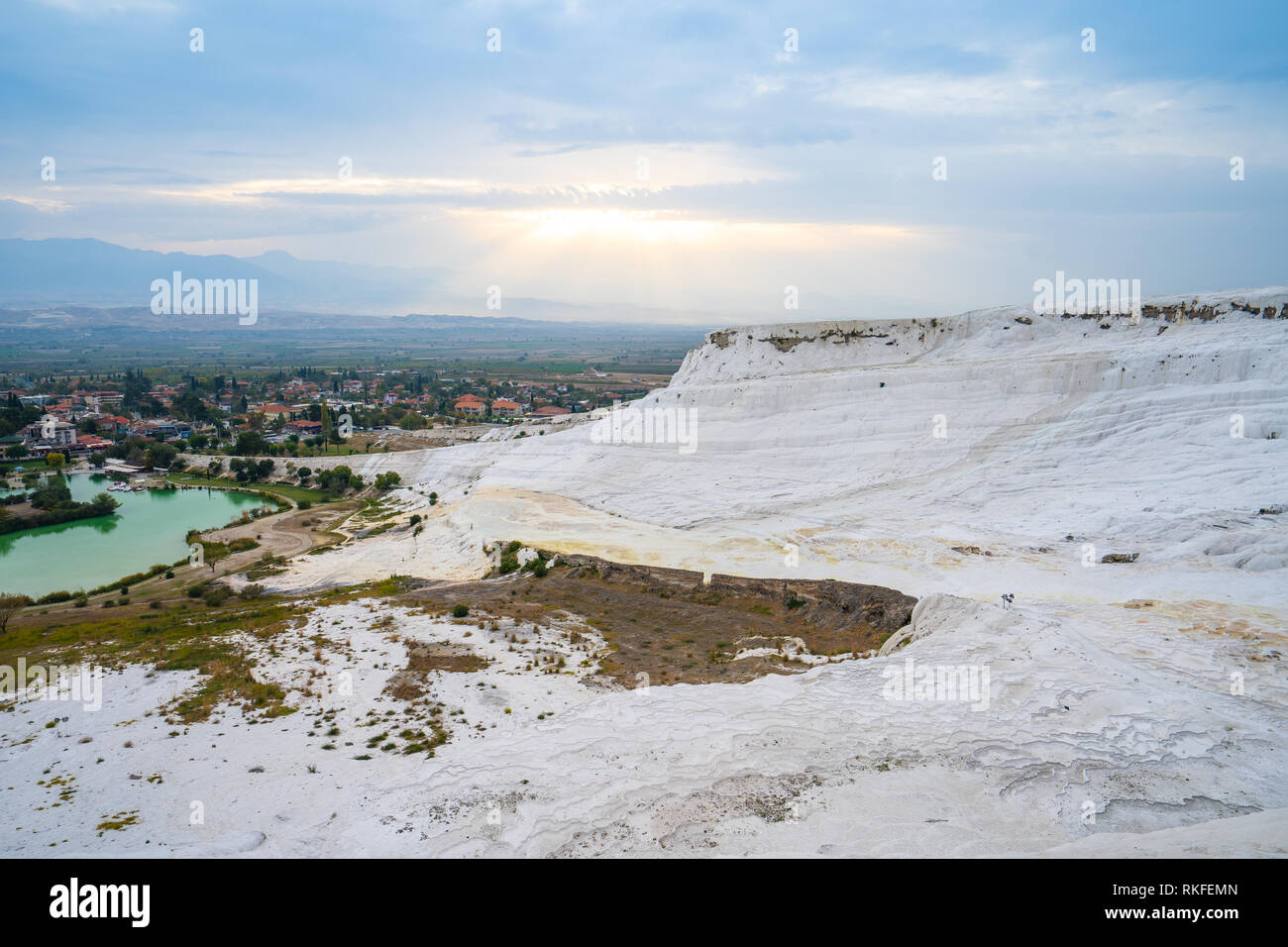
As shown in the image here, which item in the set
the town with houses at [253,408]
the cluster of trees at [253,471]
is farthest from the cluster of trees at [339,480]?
the town with houses at [253,408]

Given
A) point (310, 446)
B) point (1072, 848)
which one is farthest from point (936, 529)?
point (310, 446)

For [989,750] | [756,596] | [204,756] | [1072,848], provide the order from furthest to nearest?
1. [756,596]
2. [204,756]
3. [989,750]
4. [1072,848]

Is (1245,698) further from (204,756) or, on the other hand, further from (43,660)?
(43,660)

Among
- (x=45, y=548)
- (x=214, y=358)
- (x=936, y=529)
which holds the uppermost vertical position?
(x=214, y=358)

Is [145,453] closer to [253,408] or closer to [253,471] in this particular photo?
[253,471]

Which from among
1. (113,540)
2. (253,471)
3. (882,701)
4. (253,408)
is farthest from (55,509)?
(253,408)

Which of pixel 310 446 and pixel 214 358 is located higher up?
pixel 214 358

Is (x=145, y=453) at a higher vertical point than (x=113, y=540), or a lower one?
higher

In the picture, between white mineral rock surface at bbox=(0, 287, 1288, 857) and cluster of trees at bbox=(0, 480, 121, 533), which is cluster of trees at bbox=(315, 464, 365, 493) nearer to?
cluster of trees at bbox=(0, 480, 121, 533)
